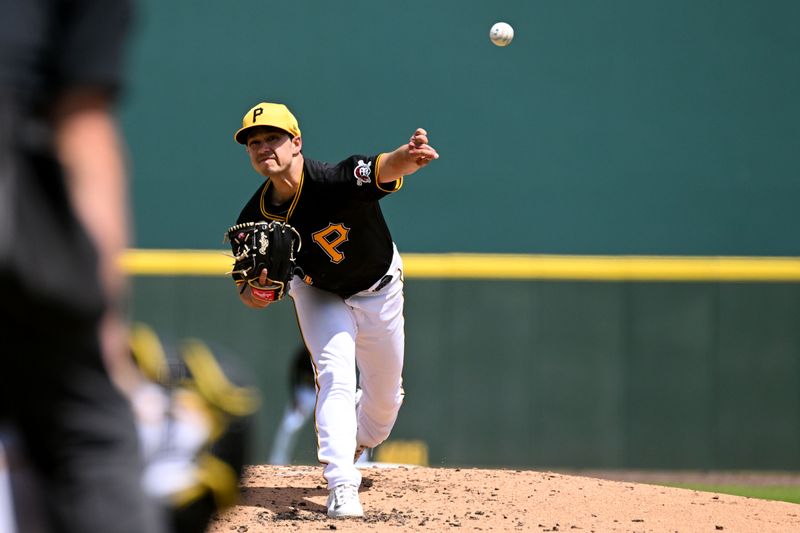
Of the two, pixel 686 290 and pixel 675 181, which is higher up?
pixel 675 181

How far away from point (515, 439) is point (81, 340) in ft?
24.7

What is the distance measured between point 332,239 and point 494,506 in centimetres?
126

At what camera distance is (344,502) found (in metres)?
4.34

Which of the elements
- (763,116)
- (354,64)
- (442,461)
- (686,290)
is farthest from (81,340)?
(763,116)

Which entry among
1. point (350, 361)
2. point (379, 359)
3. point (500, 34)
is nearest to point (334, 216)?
point (350, 361)

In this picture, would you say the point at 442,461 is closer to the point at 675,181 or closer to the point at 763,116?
the point at 675,181

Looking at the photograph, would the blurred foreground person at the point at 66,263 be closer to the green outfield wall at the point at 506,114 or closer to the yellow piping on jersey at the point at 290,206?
the yellow piping on jersey at the point at 290,206

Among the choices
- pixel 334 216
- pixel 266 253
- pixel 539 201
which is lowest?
pixel 266 253

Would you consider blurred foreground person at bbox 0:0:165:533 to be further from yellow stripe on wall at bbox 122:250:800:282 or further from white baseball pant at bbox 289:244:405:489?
yellow stripe on wall at bbox 122:250:800:282

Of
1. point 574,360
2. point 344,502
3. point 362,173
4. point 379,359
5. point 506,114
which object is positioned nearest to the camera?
point 344,502

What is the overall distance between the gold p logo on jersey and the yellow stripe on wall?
4077 mm

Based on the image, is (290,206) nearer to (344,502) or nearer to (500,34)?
(344,502)

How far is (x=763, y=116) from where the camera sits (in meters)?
9.91

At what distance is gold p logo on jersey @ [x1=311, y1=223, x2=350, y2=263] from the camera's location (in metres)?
4.55
